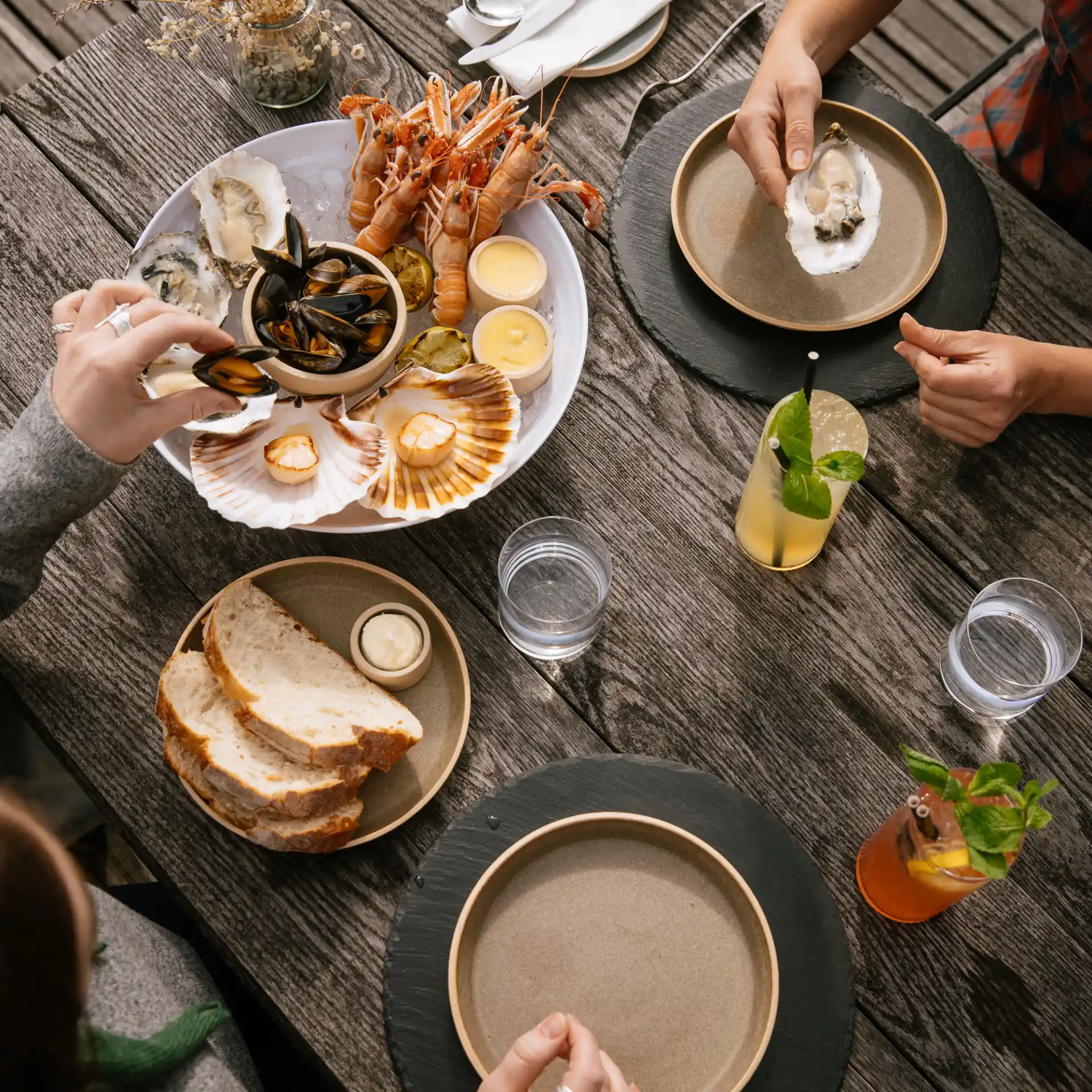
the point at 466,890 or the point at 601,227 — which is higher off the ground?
the point at 601,227

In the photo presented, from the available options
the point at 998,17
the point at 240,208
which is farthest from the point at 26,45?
the point at 998,17

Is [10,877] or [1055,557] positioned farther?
[1055,557]

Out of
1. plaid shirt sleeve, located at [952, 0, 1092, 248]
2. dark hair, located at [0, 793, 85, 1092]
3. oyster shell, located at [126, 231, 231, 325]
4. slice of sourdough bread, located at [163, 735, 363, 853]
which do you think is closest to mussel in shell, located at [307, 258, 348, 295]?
oyster shell, located at [126, 231, 231, 325]

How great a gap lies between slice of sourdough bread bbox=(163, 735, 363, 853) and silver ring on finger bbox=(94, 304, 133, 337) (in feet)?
1.53

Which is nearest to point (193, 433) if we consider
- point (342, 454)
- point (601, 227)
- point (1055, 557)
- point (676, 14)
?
point (342, 454)

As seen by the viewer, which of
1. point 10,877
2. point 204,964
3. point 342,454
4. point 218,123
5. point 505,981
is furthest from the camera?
point 218,123

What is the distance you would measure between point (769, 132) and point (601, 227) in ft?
0.84

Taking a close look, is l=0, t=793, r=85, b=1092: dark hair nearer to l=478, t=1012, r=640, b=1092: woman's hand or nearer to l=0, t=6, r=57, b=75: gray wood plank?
l=478, t=1012, r=640, b=1092: woman's hand

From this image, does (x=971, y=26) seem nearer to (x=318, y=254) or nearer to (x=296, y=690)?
(x=318, y=254)

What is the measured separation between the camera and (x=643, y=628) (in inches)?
48.1

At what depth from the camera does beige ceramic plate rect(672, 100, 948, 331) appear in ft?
4.40

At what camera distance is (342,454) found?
1163 mm

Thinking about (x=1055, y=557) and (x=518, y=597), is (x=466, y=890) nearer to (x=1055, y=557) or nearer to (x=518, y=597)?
(x=518, y=597)

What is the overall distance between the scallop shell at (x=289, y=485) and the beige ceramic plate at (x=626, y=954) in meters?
0.45
